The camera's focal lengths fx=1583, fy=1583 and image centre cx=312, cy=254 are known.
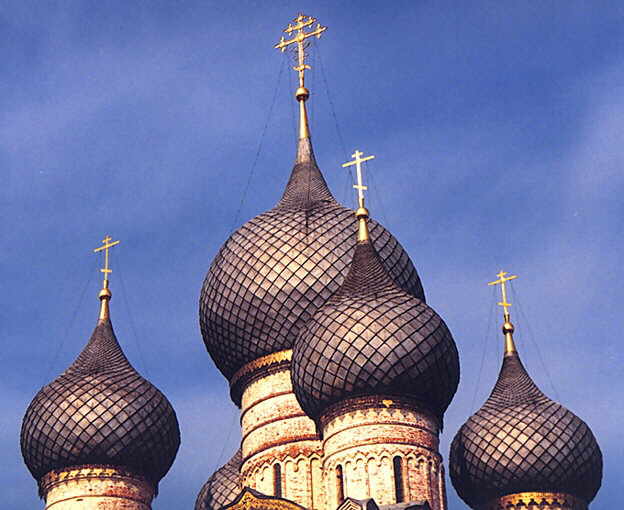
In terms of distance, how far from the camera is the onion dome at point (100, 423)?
26.3 metres

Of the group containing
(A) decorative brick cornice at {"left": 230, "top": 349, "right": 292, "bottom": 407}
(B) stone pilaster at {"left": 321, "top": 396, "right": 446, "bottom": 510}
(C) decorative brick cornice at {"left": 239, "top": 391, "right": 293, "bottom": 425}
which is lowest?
(B) stone pilaster at {"left": 321, "top": 396, "right": 446, "bottom": 510}

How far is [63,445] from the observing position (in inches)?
1035

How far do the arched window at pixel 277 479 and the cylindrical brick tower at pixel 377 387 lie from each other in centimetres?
125

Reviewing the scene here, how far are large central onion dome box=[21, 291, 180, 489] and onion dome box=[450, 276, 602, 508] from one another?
5.18 m

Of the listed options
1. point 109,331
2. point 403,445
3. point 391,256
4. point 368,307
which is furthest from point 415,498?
point 109,331

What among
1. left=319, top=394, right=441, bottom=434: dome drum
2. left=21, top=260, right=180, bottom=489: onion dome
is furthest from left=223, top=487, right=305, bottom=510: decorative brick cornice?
left=21, top=260, right=180, bottom=489: onion dome

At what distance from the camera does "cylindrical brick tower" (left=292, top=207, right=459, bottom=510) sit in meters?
23.3

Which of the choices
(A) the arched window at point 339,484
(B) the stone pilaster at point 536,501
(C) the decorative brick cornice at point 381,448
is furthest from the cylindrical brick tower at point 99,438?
(B) the stone pilaster at point 536,501

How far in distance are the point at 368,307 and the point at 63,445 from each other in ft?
19.3

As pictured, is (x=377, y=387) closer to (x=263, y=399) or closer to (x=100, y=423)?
(x=263, y=399)

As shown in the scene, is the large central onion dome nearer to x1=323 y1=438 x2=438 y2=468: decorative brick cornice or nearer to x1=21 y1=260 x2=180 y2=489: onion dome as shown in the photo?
x1=21 y1=260 x2=180 y2=489: onion dome

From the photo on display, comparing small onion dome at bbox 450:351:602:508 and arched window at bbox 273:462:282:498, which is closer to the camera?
arched window at bbox 273:462:282:498

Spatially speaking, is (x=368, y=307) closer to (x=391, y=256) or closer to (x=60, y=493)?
(x=391, y=256)

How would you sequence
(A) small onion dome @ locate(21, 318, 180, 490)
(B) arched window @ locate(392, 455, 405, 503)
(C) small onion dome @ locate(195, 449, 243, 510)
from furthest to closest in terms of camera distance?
(C) small onion dome @ locate(195, 449, 243, 510) → (A) small onion dome @ locate(21, 318, 180, 490) → (B) arched window @ locate(392, 455, 405, 503)
